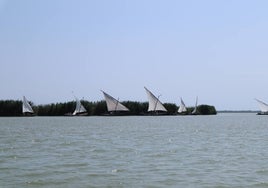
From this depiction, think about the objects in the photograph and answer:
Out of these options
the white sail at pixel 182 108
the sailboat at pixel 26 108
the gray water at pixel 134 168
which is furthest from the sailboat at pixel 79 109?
the gray water at pixel 134 168

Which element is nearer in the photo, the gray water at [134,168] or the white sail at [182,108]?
the gray water at [134,168]

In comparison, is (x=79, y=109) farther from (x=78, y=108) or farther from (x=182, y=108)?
(x=182, y=108)

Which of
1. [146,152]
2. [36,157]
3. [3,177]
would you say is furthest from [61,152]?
[3,177]

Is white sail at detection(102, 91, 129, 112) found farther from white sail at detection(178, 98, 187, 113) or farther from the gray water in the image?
the gray water

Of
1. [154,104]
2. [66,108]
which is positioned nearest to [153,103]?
[154,104]

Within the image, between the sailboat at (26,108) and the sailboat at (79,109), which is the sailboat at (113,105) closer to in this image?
the sailboat at (79,109)

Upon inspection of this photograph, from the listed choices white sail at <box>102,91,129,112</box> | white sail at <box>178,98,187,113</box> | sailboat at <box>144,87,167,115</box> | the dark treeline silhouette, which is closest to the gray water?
white sail at <box>102,91,129,112</box>

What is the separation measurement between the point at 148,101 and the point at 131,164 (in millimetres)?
96328

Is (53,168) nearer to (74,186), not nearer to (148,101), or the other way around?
(74,186)

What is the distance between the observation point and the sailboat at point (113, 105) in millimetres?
109562

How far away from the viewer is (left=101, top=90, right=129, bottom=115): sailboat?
359 feet

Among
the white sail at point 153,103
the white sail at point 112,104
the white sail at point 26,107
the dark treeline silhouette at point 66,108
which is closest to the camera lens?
the white sail at point 112,104

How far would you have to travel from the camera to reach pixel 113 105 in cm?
11075

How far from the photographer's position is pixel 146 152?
21203mm
